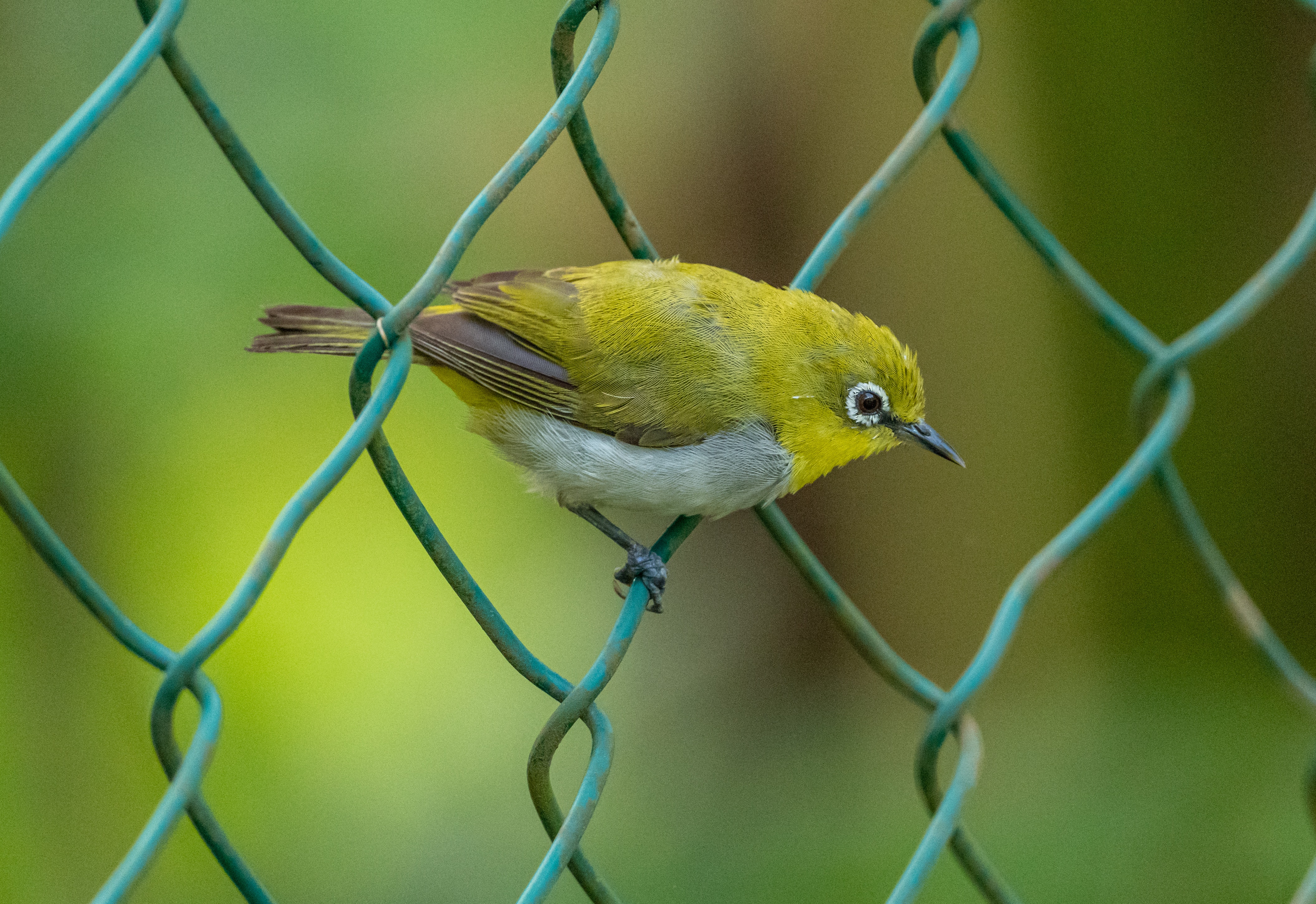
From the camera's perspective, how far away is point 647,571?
69.0 inches

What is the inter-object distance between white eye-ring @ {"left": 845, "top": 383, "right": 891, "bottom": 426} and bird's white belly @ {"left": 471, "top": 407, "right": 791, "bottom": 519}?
199mm

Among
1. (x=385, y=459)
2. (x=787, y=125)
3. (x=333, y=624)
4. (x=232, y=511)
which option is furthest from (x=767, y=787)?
(x=385, y=459)

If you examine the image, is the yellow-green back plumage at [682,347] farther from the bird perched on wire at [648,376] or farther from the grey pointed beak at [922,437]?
the grey pointed beak at [922,437]

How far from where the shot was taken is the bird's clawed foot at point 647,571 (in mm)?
1822

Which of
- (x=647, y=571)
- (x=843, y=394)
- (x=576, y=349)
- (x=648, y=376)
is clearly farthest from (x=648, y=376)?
(x=647, y=571)

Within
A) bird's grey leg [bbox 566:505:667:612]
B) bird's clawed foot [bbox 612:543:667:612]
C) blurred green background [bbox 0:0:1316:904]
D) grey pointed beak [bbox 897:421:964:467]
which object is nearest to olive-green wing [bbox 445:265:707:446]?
bird's grey leg [bbox 566:505:667:612]

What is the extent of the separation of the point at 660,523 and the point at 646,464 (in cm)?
187

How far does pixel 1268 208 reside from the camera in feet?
12.9

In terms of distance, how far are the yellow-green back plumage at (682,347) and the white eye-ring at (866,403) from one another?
3cm

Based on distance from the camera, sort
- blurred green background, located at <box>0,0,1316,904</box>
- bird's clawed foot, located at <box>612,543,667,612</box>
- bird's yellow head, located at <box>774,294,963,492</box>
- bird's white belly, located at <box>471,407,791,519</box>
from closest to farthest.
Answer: bird's clawed foot, located at <box>612,543,667,612</box> < bird's white belly, located at <box>471,407,791,519</box> < bird's yellow head, located at <box>774,294,963,492</box> < blurred green background, located at <box>0,0,1316,904</box>

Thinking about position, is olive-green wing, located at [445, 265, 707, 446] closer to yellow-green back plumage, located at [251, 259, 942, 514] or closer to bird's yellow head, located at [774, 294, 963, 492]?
yellow-green back plumage, located at [251, 259, 942, 514]

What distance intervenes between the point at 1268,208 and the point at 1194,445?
0.83 meters

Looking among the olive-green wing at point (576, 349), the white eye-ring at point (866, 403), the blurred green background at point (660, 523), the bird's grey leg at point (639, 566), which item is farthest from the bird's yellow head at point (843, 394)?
the blurred green background at point (660, 523)

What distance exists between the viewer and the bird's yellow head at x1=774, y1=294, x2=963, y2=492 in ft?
7.64
